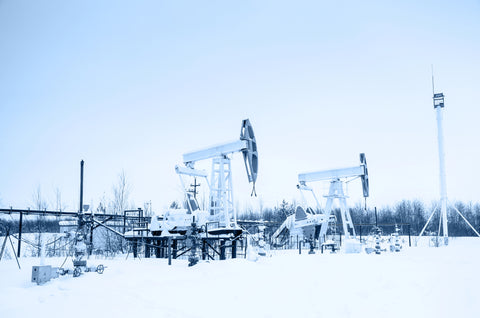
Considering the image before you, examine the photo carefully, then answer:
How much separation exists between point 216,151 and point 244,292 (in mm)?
7863

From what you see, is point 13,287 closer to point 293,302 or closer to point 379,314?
point 293,302

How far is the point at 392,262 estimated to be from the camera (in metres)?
13.1

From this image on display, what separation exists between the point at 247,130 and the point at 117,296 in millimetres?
8814

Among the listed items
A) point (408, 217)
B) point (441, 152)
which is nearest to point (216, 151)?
point (441, 152)

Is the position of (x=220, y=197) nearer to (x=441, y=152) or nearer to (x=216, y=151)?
(x=216, y=151)

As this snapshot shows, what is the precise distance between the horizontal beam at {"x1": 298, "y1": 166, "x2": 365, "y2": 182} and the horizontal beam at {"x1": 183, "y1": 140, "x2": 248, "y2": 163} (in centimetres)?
800

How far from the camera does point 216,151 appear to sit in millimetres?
15727

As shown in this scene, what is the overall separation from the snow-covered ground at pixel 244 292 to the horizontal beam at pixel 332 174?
9255 millimetres

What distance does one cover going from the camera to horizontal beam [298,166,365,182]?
20.6 m

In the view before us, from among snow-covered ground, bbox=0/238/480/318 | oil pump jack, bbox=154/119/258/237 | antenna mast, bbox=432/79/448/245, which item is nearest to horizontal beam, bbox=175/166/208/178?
oil pump jack, bbox=154/119/258/237

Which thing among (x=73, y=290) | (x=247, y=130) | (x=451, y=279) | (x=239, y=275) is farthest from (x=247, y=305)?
(x=247, y=130)

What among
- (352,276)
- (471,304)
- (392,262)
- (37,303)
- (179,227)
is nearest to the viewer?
(37,303)

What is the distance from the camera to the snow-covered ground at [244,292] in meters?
7.04

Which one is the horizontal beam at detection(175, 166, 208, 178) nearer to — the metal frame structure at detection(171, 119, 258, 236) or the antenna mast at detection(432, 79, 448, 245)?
the metal frame structure at detection(171, 119, 258, 236)
